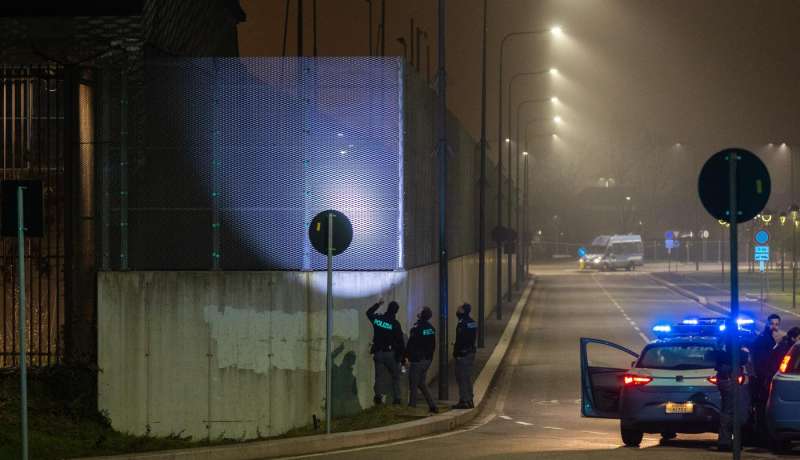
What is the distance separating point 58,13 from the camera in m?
27.0

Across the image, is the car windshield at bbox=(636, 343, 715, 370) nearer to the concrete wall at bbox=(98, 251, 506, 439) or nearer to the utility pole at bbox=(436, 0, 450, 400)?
the concrete wall at bbox=(98, 251, 506, 439)

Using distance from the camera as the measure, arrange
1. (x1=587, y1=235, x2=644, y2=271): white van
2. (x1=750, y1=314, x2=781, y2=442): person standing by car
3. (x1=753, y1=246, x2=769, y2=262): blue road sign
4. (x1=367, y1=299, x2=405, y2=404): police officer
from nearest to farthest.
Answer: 1. (x1=750, y1=314, x2=781, y2=442): person standing by car
2. (x1=367, y1=299, x2=405, y2=404): police officer
3. (x1=753, y1=246, x2=769, y2=262): blue road sign
4. (x1=587, y1=235, x2=644, y2=271): white van

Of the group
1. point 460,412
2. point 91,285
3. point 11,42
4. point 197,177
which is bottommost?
point 460,412

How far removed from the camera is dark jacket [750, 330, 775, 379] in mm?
18422

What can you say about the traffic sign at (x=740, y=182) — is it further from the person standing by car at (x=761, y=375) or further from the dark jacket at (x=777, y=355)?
the person standing by car at (x=761, y=375)

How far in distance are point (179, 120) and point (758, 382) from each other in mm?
9063

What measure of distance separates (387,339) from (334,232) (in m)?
2.68

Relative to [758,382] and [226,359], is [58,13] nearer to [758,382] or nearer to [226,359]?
[226,359]

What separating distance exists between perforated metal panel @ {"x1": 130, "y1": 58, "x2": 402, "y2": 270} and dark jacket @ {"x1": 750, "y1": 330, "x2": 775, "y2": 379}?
5978 millimetres

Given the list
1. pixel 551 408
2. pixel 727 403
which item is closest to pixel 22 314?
pixel 727 403

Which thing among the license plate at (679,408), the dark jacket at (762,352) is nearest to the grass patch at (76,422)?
the license plate at (679,408)

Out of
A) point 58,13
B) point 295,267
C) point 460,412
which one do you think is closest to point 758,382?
point 460,412

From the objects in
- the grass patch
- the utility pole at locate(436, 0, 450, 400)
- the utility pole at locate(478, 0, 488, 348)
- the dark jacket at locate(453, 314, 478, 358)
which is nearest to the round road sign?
the grass patch

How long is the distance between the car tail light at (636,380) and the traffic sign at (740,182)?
6.45 m
